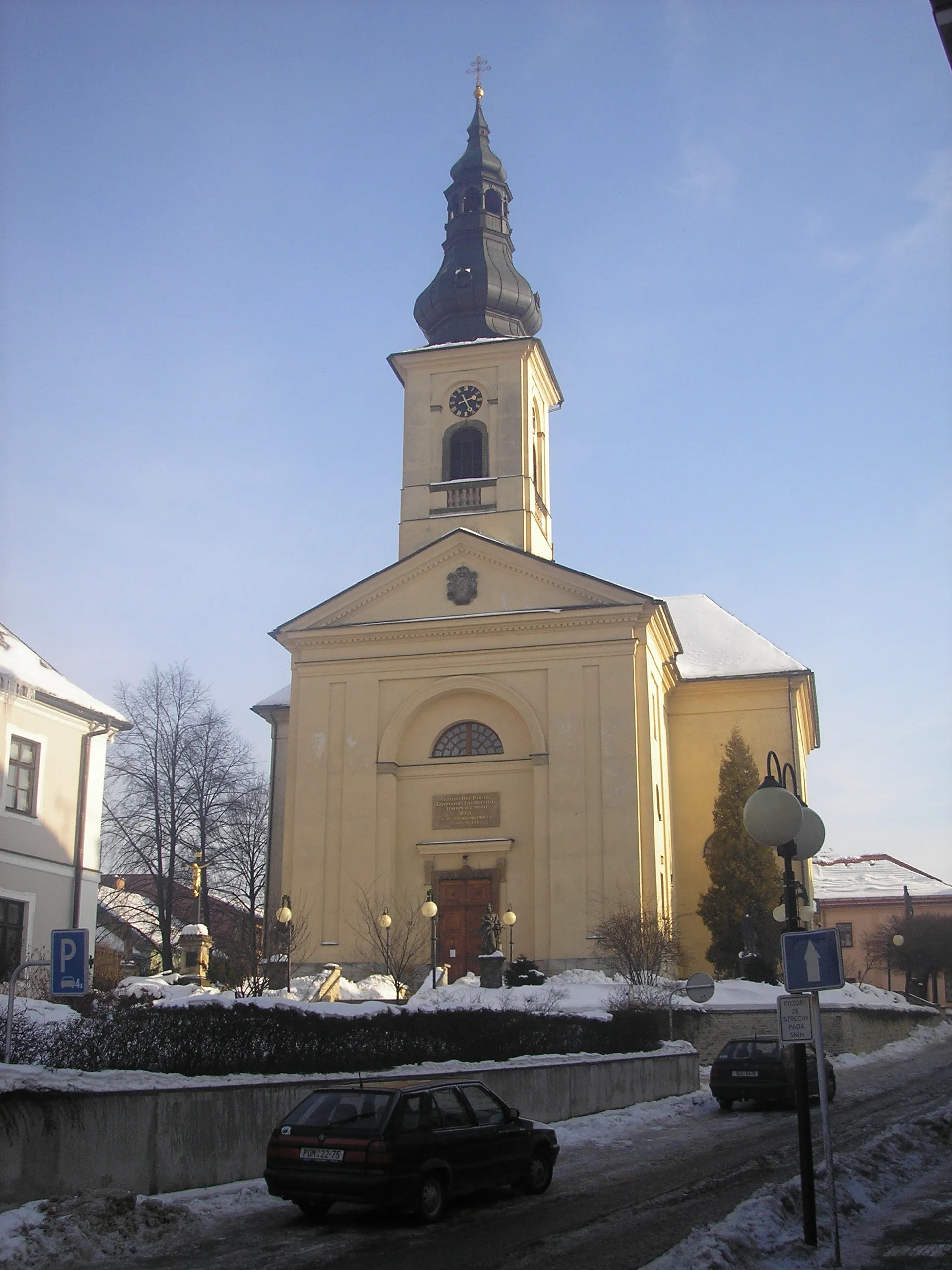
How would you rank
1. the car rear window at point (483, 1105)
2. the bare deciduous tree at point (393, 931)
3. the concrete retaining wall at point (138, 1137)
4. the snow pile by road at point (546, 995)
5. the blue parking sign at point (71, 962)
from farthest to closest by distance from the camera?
the bare deciduous tree at point (393, 931) → the snow pile by road at point (546, 995) → the blue parking sign at point (71, 962) → the car rear window at point (483, 1105) → the concrete retaining wall at point (138, 1137)

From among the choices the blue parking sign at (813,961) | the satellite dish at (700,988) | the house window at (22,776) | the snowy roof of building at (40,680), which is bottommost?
the satellite dish at (700,988)

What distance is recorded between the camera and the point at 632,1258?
9227 mm

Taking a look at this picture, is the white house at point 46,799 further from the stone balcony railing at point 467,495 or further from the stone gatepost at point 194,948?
the stone balcony railing at point 467,495

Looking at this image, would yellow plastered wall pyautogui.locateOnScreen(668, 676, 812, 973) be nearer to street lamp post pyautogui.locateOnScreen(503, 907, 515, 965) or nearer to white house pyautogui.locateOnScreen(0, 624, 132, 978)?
street lamp post pyautogui.locateOnScreen(503, 907, 515, 965)

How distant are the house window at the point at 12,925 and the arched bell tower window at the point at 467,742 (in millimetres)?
13522

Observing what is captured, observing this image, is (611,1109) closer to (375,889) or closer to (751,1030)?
(751,1030)

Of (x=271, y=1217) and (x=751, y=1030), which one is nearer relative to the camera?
(x=271, y=1217)

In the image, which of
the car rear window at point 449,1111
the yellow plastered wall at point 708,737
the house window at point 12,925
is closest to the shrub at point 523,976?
the yellow plastered wall at point 708,737

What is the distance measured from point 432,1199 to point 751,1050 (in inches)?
390

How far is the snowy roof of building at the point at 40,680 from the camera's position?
2573 centimetres

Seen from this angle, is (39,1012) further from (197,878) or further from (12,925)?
(197,878)

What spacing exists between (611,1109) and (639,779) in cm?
1607

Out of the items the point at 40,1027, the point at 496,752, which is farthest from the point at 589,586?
the point at 40,1027

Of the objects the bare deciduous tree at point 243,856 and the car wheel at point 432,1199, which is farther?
the bare deciduous tree at point 243,856
